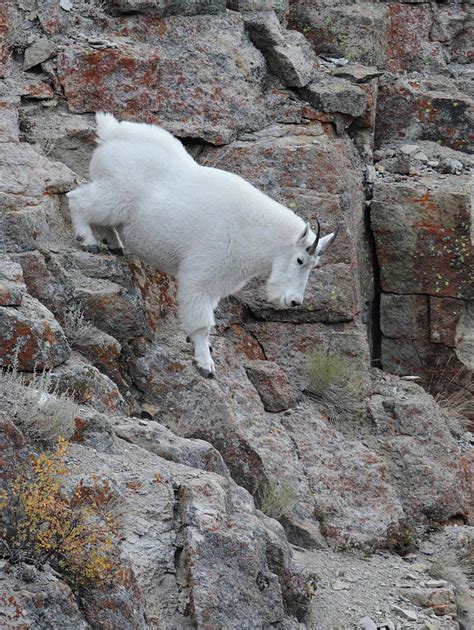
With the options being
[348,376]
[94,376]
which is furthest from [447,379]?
[94,376]

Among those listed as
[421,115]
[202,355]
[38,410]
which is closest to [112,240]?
[202,355]

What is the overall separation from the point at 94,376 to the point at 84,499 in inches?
62.2

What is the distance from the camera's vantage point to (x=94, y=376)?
7.32 metres

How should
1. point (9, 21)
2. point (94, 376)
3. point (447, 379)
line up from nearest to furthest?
point (94, 376)
point (9, 21)
point (447, 379)

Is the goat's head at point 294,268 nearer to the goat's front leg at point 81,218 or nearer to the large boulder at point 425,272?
the goat's front leg at point 81,218

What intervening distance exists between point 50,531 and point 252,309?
584cm

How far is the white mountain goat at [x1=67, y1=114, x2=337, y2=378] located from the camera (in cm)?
884

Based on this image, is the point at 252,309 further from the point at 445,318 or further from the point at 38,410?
the point at 38,410

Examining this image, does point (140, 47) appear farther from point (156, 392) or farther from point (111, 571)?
point (111, 571)

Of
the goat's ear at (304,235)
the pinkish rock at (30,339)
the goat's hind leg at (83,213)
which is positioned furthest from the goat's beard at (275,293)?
the pinkish rock at (30,339)

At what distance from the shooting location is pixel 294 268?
350 inches

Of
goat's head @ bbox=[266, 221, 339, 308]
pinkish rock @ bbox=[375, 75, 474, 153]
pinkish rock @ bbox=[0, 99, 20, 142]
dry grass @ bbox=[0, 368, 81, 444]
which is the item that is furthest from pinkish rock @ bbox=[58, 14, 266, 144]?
dry grass @ bbox=[0, 368, 81, 444]

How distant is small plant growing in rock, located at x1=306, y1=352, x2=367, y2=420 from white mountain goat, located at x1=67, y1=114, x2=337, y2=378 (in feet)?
6.56

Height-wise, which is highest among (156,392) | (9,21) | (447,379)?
(9,21)
